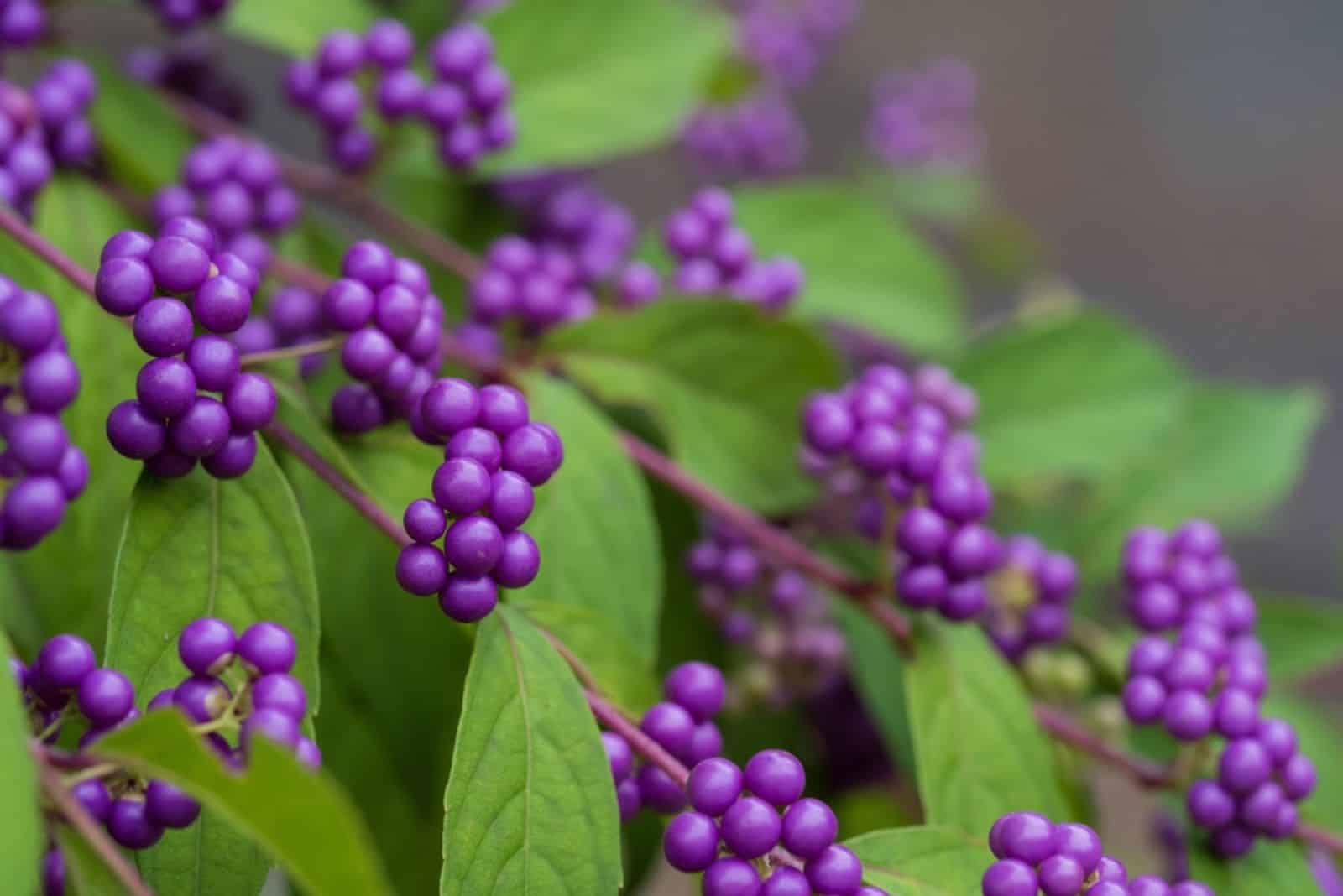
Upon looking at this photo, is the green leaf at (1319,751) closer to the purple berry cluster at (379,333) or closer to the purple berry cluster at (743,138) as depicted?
the purple berry cluster at (379,333)

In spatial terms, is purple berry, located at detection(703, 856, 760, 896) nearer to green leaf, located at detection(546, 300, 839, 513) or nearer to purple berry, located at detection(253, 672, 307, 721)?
purple berry, located at detection(253, 672, 307, 721)

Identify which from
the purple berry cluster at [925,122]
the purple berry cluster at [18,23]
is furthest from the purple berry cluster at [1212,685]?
the purple berry cluster at [925,122]

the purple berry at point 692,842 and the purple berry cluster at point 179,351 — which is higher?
the purple berry cluster at point 179,351

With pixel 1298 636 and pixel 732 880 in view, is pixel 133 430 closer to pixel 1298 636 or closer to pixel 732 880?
pixel 732 880

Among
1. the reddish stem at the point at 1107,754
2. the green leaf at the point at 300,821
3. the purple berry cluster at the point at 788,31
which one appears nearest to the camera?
the green leaf at the point at 300,821

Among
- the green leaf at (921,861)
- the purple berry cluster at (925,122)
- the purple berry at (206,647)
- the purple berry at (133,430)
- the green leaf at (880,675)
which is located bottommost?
the green leaf at (880,675)

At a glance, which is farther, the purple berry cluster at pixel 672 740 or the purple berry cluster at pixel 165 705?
the purple berry cluster at pixel 672 740

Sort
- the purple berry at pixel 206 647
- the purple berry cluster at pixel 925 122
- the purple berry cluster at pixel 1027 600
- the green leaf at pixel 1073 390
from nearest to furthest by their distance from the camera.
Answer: the purple berry at pixel 206 647 → the purple berry cluster at pixel 1027 600 → the green leaf at pixel 1073 390 → the purple berry cluster at pixel 925 122
